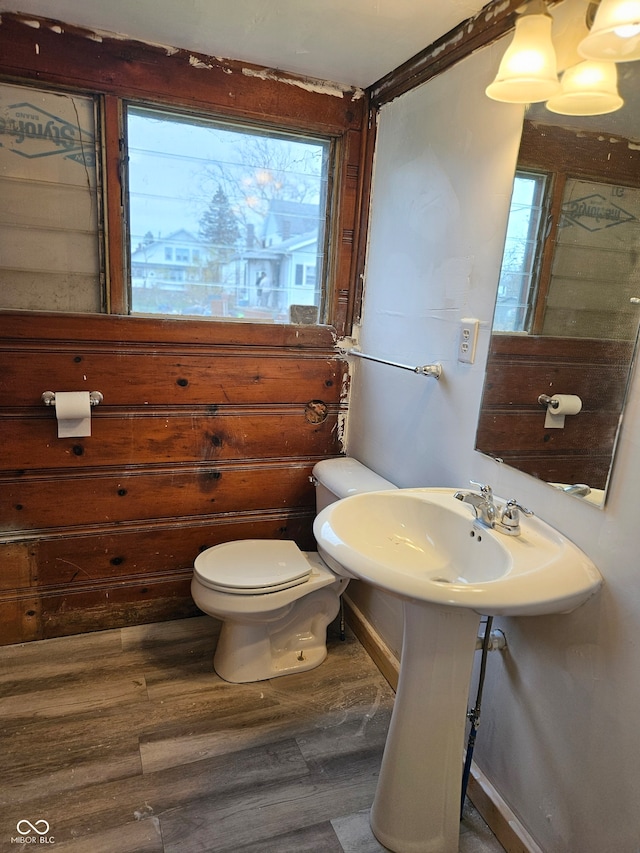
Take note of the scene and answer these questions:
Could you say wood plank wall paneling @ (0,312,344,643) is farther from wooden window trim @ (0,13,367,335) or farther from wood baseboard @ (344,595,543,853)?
wood baseboard @ (344,595,543,853)

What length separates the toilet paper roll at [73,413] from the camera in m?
1.82


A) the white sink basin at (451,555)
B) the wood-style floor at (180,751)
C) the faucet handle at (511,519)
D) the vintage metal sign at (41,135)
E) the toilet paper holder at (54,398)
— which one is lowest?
the wood-style floor at (180,751)

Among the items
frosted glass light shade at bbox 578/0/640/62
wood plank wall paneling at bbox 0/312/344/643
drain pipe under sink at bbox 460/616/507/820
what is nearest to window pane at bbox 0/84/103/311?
wood plank wall paneling at bbox 0/312/344/643

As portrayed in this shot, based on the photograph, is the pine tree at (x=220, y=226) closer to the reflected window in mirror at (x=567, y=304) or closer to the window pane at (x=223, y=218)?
the window pane at (x=223, y=218)

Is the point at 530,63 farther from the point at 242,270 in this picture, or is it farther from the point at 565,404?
the point at 242,270

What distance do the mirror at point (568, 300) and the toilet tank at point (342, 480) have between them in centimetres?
55

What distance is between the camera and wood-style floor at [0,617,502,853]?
53.0 inches

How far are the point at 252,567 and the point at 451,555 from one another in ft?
2.54

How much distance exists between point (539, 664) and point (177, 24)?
205cm

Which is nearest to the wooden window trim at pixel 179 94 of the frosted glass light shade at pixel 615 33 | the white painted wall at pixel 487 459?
the white painted wall at pixel 487 459

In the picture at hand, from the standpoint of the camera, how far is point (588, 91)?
43.9 inches

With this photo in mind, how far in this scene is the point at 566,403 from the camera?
1.20 meters

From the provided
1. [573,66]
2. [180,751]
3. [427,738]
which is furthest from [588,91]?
[180,751]

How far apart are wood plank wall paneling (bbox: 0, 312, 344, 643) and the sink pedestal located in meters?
1.10
